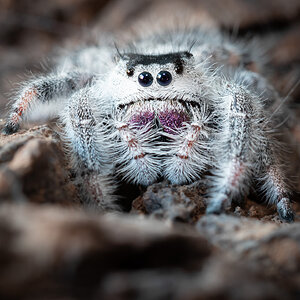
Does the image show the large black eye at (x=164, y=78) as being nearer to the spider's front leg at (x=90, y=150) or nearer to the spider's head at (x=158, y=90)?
the spider's head at (x=158, y=90)

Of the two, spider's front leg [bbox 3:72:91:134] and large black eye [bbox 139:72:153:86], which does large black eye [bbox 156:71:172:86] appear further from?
spider's front leg [bbox 3:72:91:134]

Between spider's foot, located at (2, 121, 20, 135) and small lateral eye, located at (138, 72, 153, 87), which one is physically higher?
small lateral eye, located at (138, 72, 153, 87)

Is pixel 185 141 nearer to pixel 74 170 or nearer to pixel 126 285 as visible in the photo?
pixel 74 170

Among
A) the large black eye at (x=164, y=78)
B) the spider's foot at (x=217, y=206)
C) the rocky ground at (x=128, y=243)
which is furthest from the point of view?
the large black eye at (x=164, y=78)

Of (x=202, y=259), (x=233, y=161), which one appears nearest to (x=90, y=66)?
(x=233, y=161)

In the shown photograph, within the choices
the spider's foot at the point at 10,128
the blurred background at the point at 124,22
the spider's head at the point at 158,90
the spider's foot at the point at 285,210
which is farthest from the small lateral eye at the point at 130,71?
the blurred background at the point at 124,22

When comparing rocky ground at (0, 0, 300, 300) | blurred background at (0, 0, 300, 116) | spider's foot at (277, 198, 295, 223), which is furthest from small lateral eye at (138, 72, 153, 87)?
blurred background at (0, 0, 300, 116)
